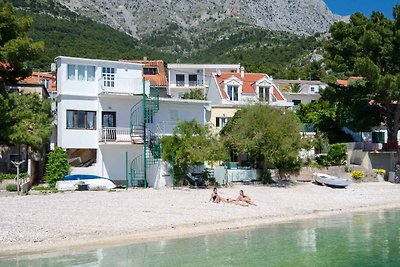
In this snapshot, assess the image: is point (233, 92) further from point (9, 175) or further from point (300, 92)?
point (9, 175)

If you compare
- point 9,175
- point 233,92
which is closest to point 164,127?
point 9,175

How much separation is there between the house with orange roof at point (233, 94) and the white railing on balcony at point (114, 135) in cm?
1302

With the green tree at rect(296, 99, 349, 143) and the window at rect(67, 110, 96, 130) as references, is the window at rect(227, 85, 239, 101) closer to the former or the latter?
the green tree at rect(296, 99, 349, 143)

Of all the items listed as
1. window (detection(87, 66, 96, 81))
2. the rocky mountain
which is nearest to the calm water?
window (detection(87, 66, 96, 81))

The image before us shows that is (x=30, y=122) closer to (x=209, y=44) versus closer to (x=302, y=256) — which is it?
(x=302, y=256)

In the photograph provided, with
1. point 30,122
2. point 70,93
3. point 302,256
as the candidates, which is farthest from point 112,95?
point 302,256

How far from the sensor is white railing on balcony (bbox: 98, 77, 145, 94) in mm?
36844

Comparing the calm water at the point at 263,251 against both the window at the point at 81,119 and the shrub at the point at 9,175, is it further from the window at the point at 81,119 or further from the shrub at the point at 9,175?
the window at the point at 81,119

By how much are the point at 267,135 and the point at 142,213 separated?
46.4 ft

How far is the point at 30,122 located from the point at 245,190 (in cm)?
1497

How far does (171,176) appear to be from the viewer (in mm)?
35469

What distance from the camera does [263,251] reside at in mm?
21016

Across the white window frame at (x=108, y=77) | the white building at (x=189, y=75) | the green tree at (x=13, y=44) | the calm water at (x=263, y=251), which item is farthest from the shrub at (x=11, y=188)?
the white building at (x=189, y=75)

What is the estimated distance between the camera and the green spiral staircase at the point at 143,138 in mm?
35969
